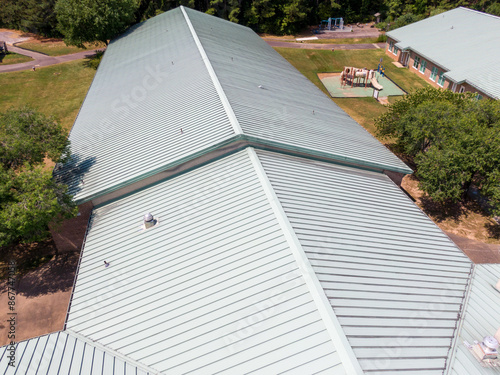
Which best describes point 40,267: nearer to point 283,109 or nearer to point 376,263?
point 283,109

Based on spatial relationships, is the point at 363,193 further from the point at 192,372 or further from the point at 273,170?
the point at 192,372

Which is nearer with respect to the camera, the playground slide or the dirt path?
the dirt path

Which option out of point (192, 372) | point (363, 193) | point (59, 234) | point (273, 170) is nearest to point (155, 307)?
point (192, 372)

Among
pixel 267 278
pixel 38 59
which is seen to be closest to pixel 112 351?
pixel 267 278

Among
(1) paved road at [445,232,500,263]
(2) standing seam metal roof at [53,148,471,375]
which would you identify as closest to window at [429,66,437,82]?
(1) paved road at [445,232,500,263]

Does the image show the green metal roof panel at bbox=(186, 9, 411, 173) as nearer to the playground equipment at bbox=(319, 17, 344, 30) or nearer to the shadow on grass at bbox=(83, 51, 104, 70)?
the shadow on grass at bbox=(83, 51, 104, 70)

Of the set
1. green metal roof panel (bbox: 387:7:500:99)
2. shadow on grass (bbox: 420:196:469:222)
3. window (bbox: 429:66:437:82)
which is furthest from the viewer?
window (bbox: 429:66:437:82)

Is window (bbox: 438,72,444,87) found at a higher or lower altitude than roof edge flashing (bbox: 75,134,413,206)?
lower

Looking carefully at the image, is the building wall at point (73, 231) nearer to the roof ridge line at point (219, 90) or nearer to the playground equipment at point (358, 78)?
the roof ridge line at point (219, 90)
